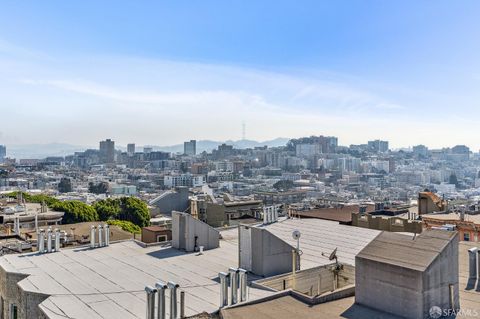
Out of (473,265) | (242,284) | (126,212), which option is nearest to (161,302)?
(242,284)

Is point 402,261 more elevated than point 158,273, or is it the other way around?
point 402,261

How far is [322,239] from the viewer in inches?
723

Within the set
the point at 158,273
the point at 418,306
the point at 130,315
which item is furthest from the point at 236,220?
the point at 418,306

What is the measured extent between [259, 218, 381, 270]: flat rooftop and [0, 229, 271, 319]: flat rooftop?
2.46 m

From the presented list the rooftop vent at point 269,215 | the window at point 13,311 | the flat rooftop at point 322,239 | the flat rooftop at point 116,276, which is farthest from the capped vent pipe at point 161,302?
the rooftop vent at point 269,215

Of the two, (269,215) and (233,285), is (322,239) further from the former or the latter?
(233,285)

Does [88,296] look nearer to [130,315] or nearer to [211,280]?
[130,315]

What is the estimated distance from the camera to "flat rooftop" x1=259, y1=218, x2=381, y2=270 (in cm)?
1584

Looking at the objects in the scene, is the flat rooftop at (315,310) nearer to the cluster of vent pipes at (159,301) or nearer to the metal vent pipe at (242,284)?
the metal vent pipe at (242,284)

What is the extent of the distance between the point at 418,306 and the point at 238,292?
419 cm

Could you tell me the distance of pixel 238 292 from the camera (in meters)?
10.9

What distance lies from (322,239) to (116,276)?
26.8 ft

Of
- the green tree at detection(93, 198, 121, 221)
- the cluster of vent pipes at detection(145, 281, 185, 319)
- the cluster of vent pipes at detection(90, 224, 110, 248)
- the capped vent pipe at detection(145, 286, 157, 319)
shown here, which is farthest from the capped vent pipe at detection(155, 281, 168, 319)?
the green tree at detection(93, 198, 121, 221)

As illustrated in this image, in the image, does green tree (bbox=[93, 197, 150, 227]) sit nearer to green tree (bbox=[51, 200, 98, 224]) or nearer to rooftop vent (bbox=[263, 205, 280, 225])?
green tree (bbox=[51, 200, 98, 224])
